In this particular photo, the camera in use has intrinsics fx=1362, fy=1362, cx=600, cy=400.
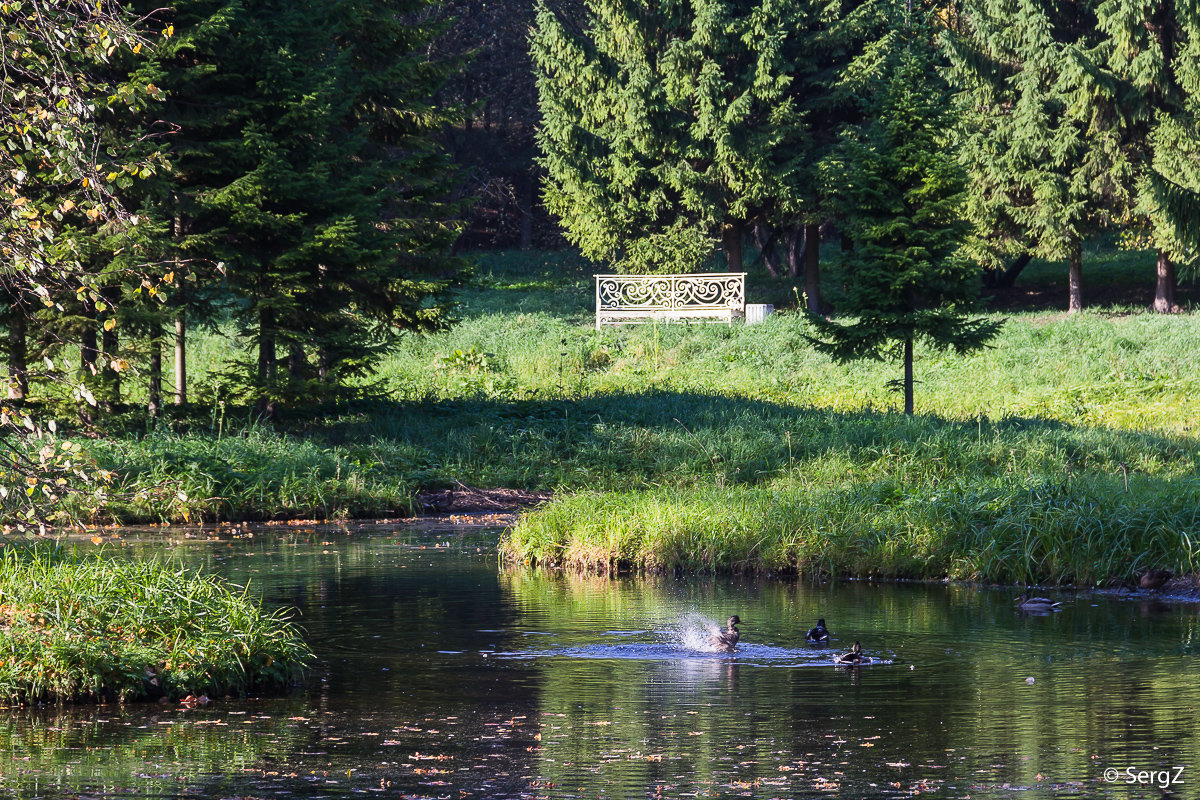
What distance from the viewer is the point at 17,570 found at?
463 inches

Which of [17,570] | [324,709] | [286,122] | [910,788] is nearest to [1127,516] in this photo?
[910,788]

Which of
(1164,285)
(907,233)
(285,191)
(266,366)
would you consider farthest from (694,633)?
(1164,285)

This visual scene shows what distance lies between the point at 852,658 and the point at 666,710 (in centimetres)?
230

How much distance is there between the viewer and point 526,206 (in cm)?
6131

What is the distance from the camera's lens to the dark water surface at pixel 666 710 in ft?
28.2

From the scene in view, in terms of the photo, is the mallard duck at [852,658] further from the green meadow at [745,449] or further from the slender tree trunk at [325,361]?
the slender tree trunk at [325,361]

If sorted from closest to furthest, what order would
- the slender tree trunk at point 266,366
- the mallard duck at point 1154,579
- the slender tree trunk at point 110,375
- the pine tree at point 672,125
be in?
the mallard duck at point 1154,579
the slender tree trunk at point 110,375
the slender tree trunk at point 266,366
the pine tree at point 672,125

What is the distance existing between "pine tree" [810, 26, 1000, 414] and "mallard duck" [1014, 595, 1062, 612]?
33.5 feet

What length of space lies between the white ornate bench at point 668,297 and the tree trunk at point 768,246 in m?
7.24

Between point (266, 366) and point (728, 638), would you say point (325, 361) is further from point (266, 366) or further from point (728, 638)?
point (728, 638)

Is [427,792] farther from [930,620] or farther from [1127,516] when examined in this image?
[1127,516]

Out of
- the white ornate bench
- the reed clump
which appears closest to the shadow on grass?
the reed clump

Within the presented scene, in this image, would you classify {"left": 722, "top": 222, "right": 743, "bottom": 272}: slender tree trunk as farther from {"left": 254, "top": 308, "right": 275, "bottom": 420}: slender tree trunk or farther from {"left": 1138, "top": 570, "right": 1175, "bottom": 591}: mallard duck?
{"left": 1138, "top": 570, "right": 1175, "bottom": 591}: mallard duck

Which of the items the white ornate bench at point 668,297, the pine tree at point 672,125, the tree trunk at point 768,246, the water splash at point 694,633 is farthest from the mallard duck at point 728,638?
the tree trunk at point 768,246
